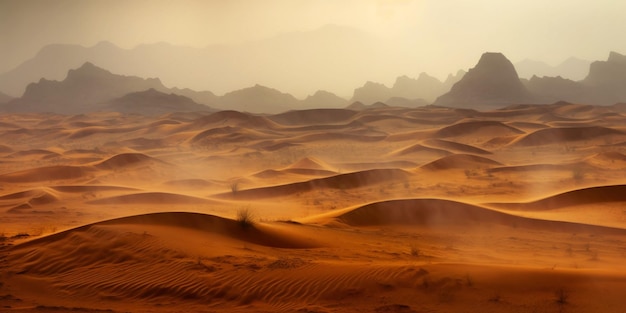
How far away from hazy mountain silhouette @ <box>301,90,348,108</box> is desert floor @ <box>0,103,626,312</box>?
108911 millimetres

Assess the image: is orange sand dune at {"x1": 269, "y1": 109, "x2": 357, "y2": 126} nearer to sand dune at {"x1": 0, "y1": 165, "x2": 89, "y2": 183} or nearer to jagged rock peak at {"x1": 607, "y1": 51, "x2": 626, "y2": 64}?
sand dune at {"x1": 0, "y1": 165, "x2": 89, "y2": 183}

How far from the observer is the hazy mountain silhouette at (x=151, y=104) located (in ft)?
364

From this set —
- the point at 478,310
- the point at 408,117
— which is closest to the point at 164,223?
the point at 478,310

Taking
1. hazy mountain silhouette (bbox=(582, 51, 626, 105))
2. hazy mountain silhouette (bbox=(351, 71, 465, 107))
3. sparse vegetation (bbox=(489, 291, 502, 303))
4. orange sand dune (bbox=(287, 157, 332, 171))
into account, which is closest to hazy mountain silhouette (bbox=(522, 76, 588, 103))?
hazy mountain silhouette (bbox=(582, 51, 626, 105))

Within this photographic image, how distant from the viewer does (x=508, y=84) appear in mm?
104812

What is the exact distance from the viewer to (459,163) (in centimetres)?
2598

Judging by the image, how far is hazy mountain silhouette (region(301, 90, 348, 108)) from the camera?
5439 inches

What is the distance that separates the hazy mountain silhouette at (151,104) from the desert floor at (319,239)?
84.3m

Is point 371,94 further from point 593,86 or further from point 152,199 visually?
point 152,199

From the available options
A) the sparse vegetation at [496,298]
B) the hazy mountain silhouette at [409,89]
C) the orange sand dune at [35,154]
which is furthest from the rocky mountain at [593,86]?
the sparse vegetation at [496,298]

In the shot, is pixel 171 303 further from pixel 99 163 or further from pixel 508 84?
pixel 508 84

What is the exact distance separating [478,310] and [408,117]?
2302 inches

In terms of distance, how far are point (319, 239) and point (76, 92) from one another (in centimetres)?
13944

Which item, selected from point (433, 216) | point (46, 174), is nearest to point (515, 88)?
point (46, 174)
